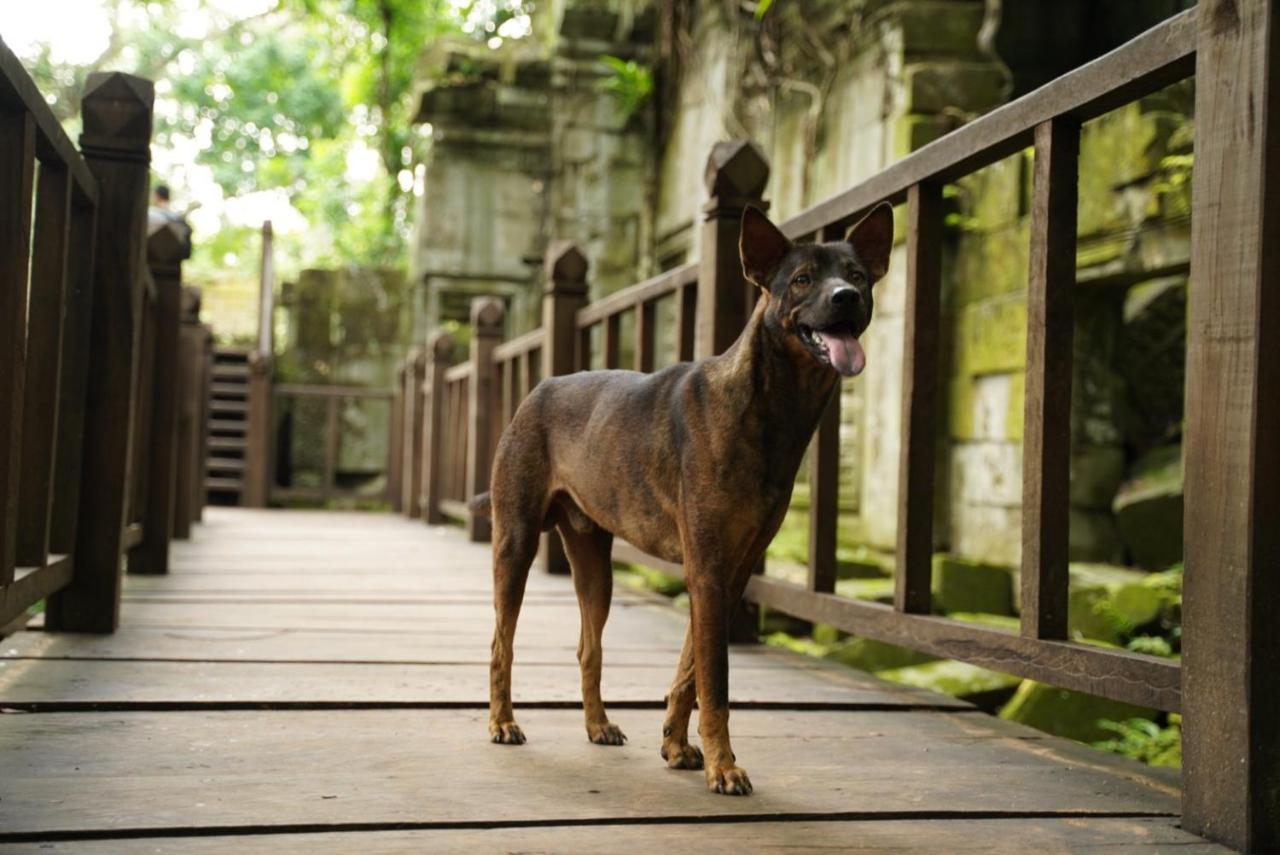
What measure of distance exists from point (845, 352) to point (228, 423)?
11314 mm

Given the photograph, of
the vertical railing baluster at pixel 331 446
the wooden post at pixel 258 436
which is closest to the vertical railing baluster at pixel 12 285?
the wooden post at pixel 258 436

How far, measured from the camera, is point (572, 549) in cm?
213

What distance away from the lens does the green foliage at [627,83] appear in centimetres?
1046

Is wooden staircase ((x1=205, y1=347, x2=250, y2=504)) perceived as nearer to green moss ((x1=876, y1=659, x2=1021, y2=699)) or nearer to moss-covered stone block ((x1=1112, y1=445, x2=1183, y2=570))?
moss-covered stone block ((x1=1112, y1=445, x2=1183, y2=570))

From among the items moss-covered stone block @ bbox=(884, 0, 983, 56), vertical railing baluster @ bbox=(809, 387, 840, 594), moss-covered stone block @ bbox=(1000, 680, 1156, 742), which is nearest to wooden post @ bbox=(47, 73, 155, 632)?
vertical railing baluster @ bbox=(809, 387, 840, 594)

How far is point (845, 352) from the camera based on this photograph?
1569 millimetres

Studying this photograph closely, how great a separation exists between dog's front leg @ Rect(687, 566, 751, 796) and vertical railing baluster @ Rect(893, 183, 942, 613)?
683 millimetres

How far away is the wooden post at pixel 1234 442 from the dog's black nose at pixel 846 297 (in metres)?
0.40

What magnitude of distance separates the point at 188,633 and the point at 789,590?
1427 millimetres

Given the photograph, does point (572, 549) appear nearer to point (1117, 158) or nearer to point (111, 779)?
point (111, 779)

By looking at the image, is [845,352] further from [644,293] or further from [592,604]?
[644,293]

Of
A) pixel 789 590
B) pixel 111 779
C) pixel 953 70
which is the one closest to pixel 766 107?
pixel 953 70

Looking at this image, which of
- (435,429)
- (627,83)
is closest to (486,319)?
(435,429)

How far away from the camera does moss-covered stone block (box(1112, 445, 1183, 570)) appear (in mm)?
5062
